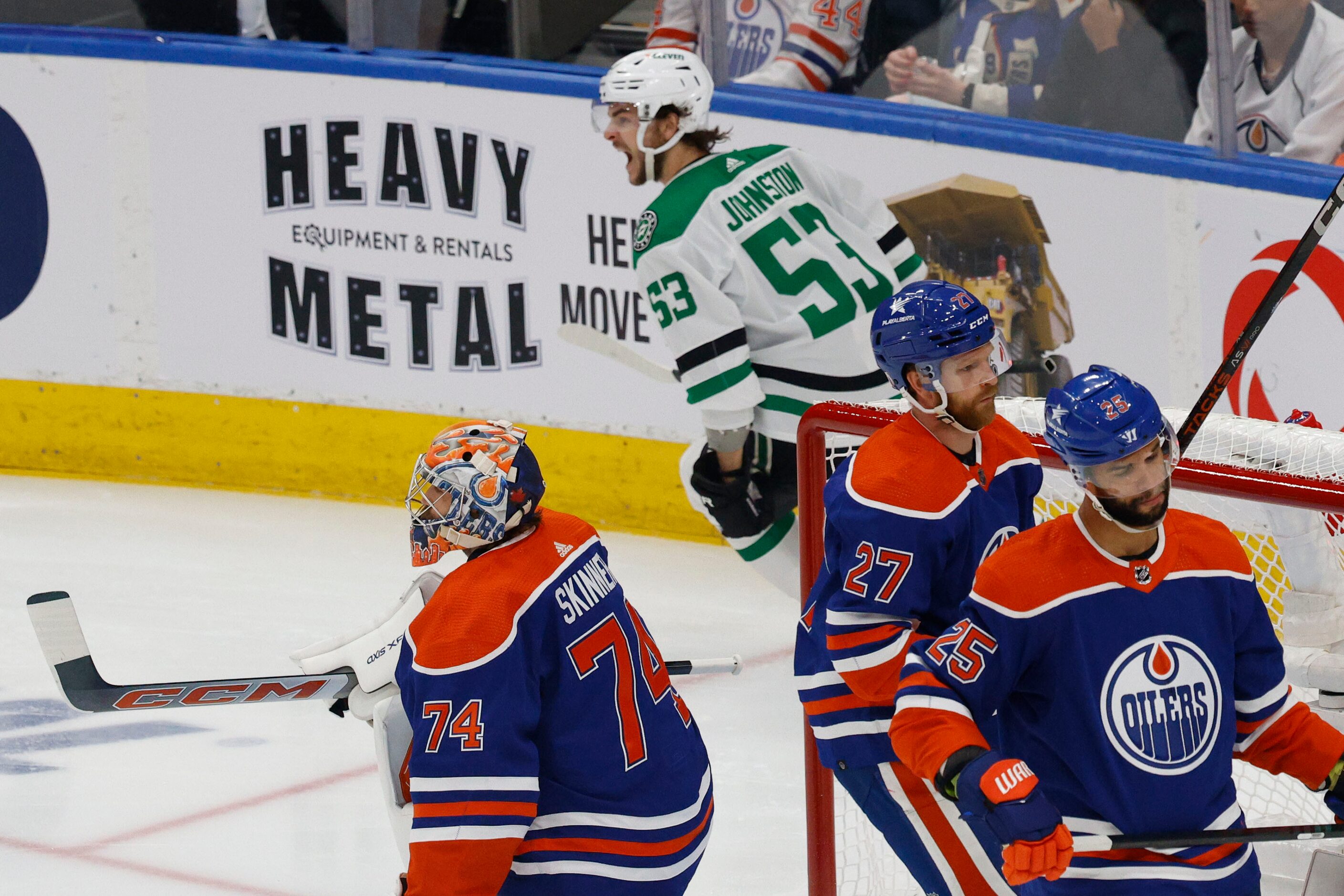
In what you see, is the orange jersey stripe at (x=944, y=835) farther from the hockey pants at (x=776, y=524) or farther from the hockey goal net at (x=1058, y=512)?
the hockey pants at (x=776, y=524)

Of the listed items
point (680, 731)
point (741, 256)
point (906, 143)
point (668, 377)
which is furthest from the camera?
point (906, 143)

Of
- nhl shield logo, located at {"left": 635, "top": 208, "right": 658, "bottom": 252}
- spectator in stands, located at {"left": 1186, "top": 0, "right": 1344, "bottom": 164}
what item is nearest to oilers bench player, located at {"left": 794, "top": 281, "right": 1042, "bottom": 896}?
nhl shield logo, located at {"left": 635, "top": 208, "right": 658, "bottom": 252}

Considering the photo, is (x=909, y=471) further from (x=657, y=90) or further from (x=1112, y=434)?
(x=657, y=90)

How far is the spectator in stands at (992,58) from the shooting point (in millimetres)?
4445

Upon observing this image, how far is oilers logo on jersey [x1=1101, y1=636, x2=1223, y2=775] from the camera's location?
183 centimetres

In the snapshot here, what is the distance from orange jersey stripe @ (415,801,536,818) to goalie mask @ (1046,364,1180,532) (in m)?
0.66

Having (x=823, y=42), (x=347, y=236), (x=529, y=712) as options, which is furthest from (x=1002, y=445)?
(x=347, y=236)

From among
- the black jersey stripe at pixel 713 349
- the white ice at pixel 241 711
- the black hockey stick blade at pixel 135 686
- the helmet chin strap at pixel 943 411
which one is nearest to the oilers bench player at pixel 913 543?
the helmet chin strap at pixel 943 411

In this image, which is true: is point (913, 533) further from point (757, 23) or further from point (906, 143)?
point (757, 23)

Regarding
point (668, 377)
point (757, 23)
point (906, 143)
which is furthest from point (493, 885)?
point (757, 23)

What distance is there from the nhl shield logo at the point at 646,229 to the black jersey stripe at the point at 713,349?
26cm

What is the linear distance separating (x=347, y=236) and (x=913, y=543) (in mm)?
3674

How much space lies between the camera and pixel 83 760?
380cm

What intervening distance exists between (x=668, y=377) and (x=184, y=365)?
2125 mm
